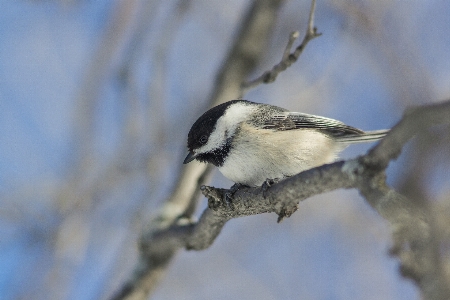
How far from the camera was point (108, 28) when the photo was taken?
496cm

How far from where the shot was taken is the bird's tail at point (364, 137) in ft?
11.9

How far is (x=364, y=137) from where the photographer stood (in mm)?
3727

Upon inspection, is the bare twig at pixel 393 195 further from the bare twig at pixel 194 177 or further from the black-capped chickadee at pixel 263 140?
the bare twig at pixel 194 177

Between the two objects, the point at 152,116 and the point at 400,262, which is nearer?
the point at 400,262

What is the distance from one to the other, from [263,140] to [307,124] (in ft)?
1.73

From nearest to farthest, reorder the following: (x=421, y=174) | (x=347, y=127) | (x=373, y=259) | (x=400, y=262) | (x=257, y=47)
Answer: (x=400, y=262) → (x=421, y=174) → (x=347, y=127) → (x=257, y=47) → (x=373, y=259)

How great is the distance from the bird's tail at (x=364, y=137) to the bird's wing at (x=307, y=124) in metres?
0.03

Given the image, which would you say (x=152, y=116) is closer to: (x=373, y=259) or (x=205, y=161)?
(x=205, y=161)

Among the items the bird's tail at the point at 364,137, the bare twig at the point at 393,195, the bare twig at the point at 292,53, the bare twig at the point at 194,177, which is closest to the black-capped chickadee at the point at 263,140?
the bird's tail at the point at 364,137

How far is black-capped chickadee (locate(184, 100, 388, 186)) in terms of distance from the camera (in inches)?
136

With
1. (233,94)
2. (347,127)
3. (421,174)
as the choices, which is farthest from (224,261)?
(421,174)

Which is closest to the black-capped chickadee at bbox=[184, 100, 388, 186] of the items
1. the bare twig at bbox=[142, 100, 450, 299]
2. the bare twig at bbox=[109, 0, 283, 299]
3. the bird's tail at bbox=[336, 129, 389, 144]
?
the bird's tail at bbox=[336, 129, 389, 144]

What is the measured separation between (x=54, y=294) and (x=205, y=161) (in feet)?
6.90

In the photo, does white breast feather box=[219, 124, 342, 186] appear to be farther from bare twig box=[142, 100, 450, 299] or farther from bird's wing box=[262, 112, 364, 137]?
bare twig box=[142, 100, 450, 299]
